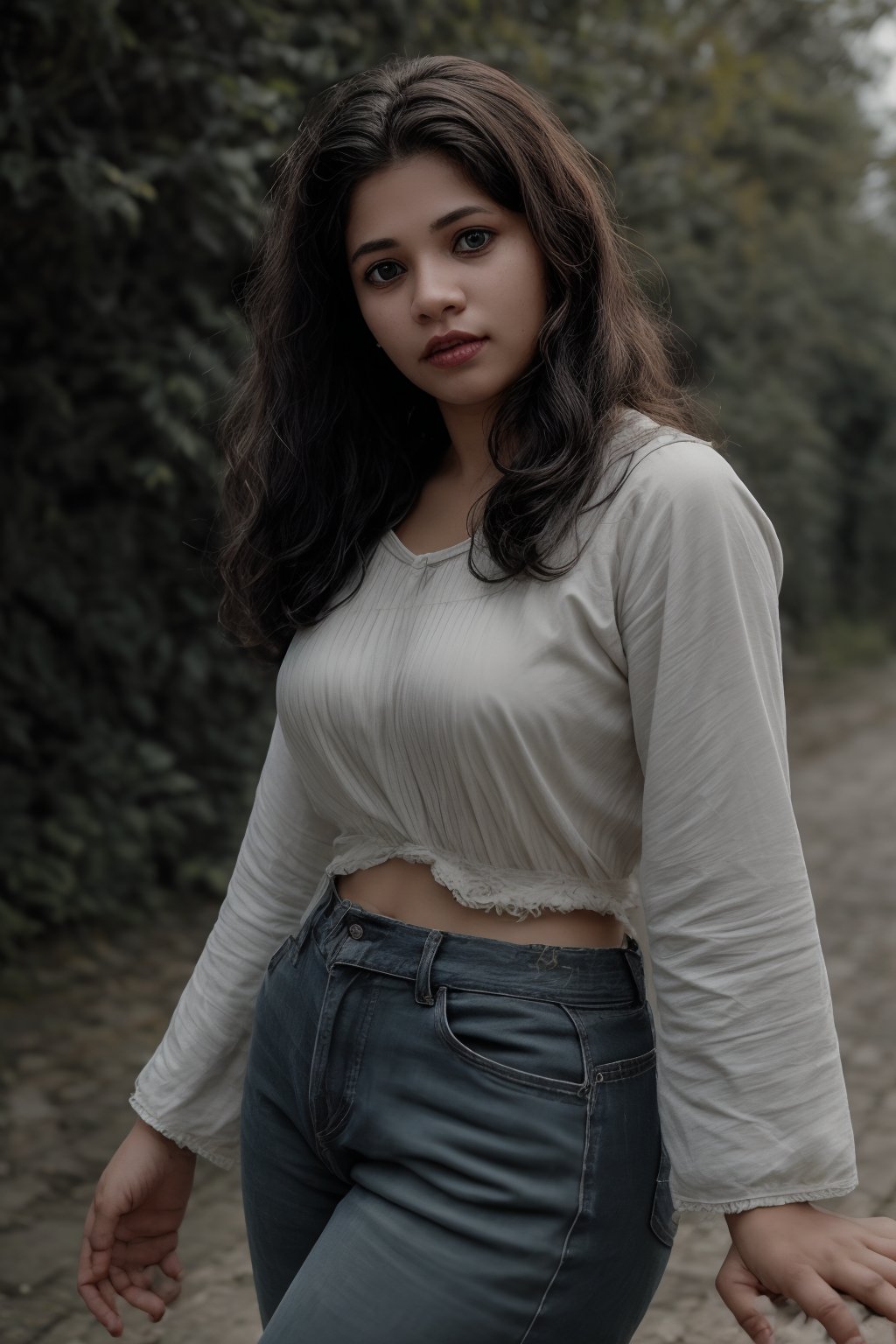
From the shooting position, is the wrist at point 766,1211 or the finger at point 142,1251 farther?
the finger at point 142,1251

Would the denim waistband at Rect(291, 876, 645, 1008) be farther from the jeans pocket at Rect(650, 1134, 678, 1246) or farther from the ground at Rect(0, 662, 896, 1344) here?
the ground at Rect(0, 662, 896, 1344)

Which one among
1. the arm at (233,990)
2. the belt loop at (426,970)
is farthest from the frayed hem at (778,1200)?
the arm at (233,990)

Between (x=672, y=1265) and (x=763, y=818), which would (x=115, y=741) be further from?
(x=763, y=818)

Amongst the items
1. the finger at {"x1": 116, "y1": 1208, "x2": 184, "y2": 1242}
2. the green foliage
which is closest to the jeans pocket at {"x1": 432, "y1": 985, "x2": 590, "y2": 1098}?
the finger at {"x1": 116, "y1": 1208, "x2": 184, "y2": 1242}

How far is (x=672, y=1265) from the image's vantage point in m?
3.54

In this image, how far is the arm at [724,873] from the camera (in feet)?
4.50

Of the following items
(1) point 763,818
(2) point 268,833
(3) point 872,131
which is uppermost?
(3) point 872,131

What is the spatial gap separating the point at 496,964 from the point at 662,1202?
314mm

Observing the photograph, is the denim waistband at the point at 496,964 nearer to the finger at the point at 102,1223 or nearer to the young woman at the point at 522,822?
the young woman at the point at 522,822

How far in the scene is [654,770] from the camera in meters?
1.45

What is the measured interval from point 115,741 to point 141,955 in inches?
31.4

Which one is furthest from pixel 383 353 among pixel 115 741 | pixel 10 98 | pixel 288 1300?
pixel 115 741

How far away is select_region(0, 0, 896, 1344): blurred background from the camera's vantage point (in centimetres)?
388

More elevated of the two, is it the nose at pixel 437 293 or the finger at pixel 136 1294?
the nose at pixel 437 293
